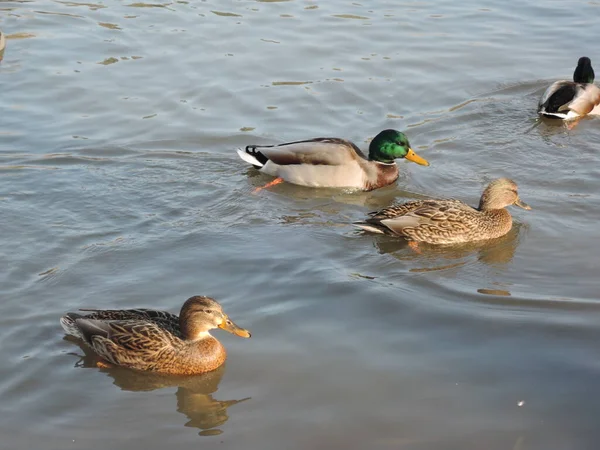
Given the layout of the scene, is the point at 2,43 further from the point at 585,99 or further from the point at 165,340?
the point at 165,340

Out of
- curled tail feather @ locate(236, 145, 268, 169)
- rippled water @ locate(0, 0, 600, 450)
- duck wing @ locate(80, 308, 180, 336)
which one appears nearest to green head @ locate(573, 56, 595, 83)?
rippled water @ locate(0, 0, 600, 450)

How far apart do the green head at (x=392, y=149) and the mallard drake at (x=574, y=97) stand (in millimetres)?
2228

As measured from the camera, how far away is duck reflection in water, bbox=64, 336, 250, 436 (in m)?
6.12

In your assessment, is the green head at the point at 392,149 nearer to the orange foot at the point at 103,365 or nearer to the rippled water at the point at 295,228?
the rippled water at the point at 295,228

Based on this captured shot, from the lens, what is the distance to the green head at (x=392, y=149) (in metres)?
10.6

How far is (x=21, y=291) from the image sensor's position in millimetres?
7684

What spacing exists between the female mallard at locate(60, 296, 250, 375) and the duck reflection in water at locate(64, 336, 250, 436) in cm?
5

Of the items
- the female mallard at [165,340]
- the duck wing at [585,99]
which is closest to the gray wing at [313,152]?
the duck wing at [585,99]

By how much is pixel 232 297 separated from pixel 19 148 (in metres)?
4.27

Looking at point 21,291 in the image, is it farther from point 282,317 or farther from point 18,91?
point 18,91

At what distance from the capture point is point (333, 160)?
34.4 feet

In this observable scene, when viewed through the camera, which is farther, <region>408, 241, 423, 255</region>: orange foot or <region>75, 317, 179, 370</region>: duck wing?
<region>408, 241, 423, 255</region>: orange foot

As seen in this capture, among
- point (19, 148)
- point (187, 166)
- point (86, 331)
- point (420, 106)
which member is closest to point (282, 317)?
point (86, 331)

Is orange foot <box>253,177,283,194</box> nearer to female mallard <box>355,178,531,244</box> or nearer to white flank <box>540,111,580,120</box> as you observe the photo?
female mallard <box>355,178,531,244</box>
